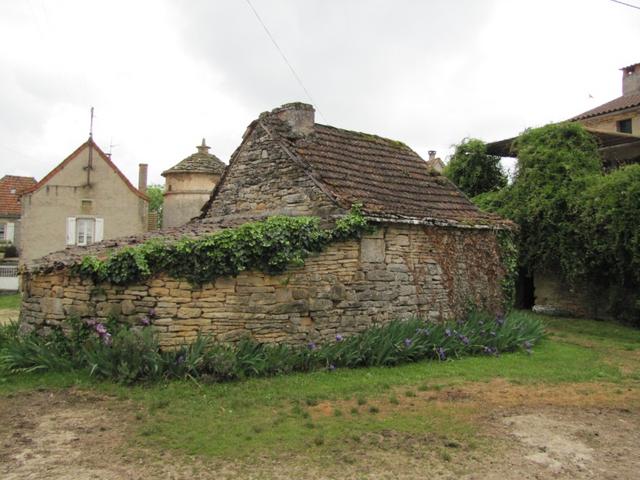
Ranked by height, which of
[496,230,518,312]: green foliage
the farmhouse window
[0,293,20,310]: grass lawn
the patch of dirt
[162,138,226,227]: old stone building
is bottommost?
the patch of dirt

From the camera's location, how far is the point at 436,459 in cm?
545

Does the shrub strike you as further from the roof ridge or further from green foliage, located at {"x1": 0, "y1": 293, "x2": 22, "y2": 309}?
the roof ridge

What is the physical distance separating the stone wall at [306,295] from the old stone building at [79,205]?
16.8 meters

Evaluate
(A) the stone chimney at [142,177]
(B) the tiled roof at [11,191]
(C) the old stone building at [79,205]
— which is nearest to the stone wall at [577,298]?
(C) the old stone building at [79,205]

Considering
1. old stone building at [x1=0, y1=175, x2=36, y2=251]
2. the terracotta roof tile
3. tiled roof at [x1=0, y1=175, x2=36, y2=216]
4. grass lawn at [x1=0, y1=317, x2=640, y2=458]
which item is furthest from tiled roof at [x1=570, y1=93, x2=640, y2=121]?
tiled roof at [x1=0, y1=175, x2=36, y2=216]

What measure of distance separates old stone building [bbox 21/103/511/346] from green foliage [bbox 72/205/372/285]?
180 millimetres

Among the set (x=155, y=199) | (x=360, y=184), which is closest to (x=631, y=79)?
(x=360, y=184)

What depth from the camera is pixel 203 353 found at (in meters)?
8.31

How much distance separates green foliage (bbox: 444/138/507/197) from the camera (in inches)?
893

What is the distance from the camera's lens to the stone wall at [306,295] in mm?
8602

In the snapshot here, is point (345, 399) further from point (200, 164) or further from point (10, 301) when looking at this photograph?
point (10, 301)

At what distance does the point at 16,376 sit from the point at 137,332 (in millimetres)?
1930

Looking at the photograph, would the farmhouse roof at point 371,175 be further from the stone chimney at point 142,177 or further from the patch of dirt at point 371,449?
the stone chimney at point 142,177

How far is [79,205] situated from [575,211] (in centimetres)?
2118
